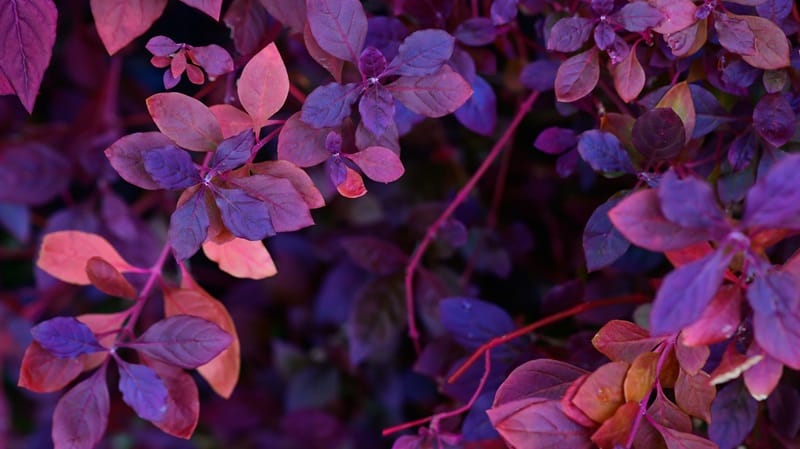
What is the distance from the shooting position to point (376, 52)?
1.92ft

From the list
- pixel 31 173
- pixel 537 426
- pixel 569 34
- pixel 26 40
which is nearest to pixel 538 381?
pixel 537 426

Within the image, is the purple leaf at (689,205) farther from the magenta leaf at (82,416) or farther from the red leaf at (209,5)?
the magenta leaf at (82,416)

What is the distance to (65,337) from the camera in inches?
24.9

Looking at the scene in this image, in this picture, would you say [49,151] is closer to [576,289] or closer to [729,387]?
[576,289]

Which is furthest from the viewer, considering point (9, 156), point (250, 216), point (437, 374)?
point (9, 156)

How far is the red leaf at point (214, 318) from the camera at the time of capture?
701 mm

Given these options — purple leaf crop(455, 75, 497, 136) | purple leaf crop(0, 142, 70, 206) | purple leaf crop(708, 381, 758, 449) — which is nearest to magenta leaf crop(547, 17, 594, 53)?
purple leaf crop(455, 75, 497, 136)

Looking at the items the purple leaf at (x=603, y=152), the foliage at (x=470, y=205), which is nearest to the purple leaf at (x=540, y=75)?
the foliage at (x=470, y=205)

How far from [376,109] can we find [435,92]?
5cm

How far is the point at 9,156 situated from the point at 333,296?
44cm

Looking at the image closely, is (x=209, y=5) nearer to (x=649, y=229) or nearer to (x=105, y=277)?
(x=105, y=277)

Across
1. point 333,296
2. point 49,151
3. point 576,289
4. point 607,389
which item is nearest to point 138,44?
point 49,151

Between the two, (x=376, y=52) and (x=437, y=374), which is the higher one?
(x=376, y=52)

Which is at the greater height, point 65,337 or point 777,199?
point 777,199
